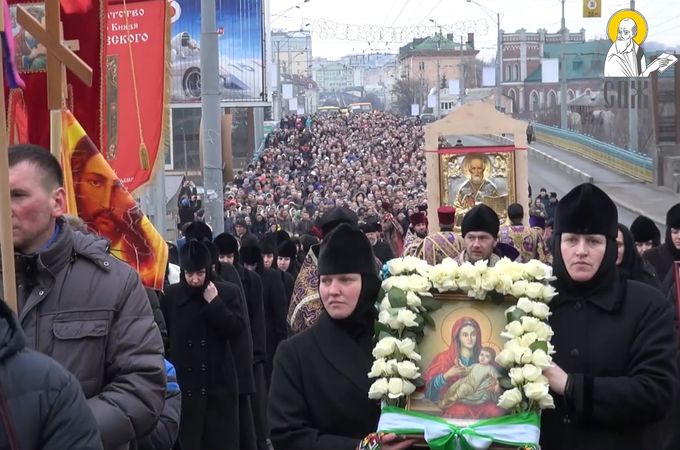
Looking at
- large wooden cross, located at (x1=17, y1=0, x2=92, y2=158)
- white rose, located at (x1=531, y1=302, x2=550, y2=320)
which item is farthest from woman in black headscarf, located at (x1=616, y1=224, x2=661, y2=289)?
large wooden cross, located at (x1=17, y1=0, x2=92, y2=158)

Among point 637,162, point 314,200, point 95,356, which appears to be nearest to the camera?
point 95,356

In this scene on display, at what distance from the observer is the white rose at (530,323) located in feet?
16.2

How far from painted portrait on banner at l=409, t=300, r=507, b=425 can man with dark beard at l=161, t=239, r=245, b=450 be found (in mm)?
4991

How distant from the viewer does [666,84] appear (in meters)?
51.5

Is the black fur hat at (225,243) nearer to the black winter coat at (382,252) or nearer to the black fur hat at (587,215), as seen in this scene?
the black winter coat at (382,252)

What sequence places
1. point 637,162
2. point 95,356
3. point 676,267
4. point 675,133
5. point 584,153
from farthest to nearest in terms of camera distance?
point 584,153 < point 637,162 < point 675,133 < point 676,267 < point 95,356

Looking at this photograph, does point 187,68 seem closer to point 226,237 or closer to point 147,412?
point 226,237

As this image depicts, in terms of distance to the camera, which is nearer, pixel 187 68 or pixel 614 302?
pixel 614 302

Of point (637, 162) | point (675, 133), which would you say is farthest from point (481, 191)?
point (637, 162)

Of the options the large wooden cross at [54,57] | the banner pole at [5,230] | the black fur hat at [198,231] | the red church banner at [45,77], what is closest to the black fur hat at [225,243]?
the black fur hat at [198,231]

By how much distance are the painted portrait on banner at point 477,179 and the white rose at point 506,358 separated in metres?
11.6

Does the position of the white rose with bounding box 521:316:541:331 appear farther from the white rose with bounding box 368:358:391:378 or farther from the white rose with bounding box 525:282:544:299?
the white rose with bounding box 368:358:391:378

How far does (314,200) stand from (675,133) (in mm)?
16159

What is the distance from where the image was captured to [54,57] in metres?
5.81
